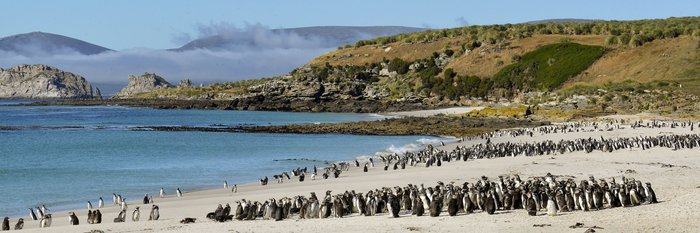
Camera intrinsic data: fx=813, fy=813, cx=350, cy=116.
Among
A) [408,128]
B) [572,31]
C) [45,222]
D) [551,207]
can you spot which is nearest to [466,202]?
[551,207]

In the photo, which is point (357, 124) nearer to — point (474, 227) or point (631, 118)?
point (631, 118)

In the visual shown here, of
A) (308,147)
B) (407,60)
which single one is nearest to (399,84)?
(407,60)

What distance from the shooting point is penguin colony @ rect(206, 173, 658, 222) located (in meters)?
18.8

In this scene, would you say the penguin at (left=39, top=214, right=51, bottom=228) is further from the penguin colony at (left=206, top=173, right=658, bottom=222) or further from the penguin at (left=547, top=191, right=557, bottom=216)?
the penguin at (left=547, top=191, right=557, bottom=216)

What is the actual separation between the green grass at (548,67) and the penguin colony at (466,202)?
249 ft

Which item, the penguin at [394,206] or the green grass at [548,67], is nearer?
the penguin at [394,206]

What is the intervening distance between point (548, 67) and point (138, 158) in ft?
217

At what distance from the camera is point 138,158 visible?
44656mm

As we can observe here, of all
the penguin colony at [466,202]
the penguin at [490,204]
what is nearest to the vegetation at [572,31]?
the penguin colony at [466,202]

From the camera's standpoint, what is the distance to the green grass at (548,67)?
9538 centimetres

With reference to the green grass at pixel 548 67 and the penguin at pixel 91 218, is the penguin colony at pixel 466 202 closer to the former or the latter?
the penguin at pixel 91 218

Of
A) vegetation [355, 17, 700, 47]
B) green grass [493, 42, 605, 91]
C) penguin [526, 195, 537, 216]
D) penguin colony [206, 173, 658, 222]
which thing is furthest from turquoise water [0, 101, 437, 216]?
vegetation [355, 17, 700, 47]

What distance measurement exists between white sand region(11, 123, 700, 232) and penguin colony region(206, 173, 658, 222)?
31 centimetres

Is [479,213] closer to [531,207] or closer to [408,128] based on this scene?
[531,207]
